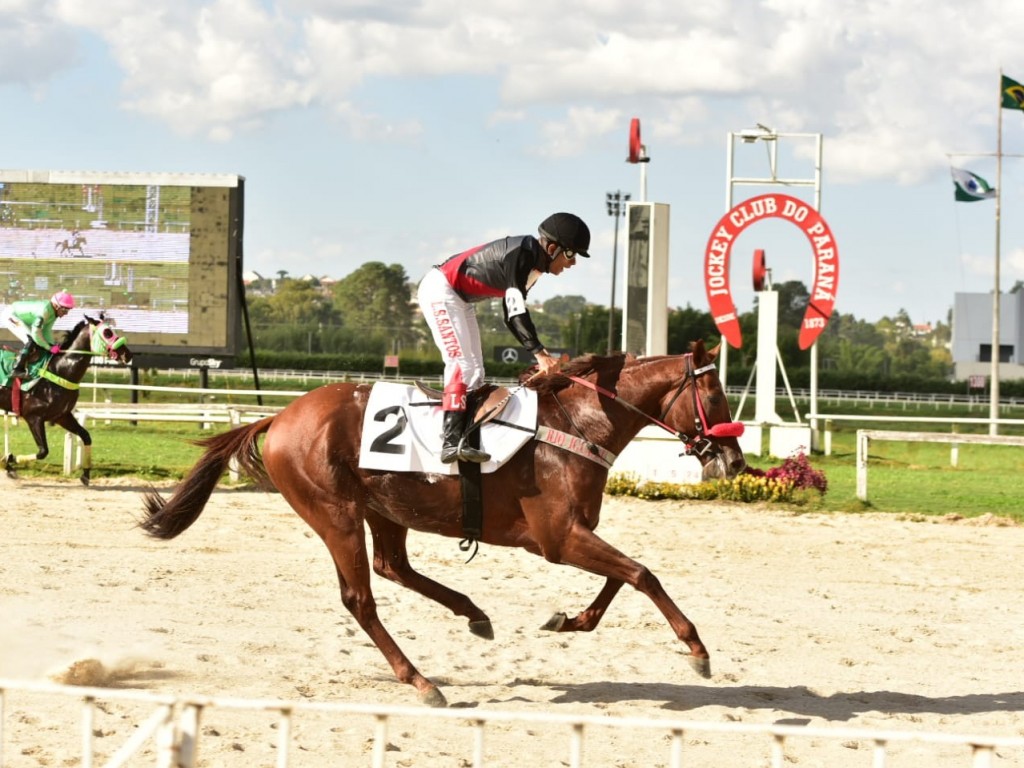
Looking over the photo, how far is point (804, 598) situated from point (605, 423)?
3244 millimetres

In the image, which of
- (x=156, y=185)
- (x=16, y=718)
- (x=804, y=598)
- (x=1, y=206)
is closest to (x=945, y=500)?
(x=804, y=598)

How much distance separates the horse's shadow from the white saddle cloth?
49.1 inches

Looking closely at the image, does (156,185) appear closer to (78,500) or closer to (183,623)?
(78,500)

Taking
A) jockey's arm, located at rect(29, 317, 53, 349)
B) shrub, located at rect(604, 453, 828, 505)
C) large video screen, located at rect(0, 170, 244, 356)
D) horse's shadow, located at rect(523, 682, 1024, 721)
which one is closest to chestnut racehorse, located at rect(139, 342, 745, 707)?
horse's shadow, located at rect(523, 682, 1024, 721)

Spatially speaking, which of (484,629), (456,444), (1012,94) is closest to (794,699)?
(484,629)

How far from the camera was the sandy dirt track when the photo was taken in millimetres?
4988

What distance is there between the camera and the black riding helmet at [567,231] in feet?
19.8

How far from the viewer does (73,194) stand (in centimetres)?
2114

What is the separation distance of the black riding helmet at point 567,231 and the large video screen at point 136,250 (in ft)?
51.3

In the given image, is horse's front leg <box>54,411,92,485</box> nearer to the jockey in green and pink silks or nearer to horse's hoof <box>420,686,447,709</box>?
the jockey in green and pink silks

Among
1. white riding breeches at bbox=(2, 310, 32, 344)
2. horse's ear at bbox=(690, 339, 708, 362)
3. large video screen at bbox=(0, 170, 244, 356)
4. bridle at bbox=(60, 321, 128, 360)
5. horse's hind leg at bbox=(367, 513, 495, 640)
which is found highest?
large video screen at bbox=(0, 170, 244, 356)

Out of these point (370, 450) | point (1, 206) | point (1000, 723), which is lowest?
point (1000, 723)

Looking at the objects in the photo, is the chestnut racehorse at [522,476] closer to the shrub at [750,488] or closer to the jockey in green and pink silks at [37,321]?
the shrub at [750,488]

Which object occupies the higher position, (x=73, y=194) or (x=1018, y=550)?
(x=73, y=194)
